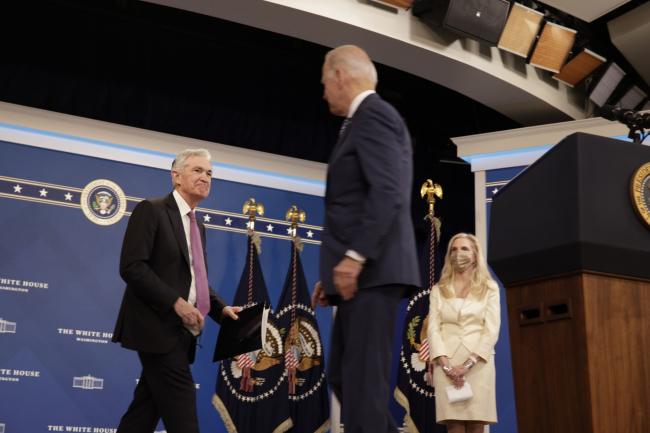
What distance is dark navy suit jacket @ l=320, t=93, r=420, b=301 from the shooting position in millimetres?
2156

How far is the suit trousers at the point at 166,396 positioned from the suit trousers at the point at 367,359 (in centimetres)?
99

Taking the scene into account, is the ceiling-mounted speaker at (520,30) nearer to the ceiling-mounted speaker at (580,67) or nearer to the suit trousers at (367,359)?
the ceiling-mounted speaker at (580,67)

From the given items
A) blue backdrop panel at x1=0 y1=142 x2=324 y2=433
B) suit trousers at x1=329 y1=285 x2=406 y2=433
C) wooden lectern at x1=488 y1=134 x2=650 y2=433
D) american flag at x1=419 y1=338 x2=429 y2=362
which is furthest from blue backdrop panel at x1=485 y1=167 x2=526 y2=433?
suit trousers at x1=329 y1=285 x2=406 y2=433

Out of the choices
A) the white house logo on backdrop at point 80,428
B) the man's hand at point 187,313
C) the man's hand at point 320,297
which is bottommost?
the white house logo on backdrop at point 80,428

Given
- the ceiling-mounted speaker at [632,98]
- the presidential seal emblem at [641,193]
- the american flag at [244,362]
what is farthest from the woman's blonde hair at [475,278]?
the ceiling-mounted speaker at [632,98]

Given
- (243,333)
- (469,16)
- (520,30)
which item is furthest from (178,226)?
(520,30)

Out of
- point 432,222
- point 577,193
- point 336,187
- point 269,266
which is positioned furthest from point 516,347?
point 269,266

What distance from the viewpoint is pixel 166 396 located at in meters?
2.96

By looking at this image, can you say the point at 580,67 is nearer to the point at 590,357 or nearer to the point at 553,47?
the point at 553,47

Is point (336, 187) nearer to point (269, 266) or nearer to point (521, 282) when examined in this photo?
point (521, 282)

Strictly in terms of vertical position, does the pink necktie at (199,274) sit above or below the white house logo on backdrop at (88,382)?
above

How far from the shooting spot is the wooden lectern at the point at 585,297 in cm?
213

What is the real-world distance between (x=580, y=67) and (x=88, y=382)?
4250 millimetres

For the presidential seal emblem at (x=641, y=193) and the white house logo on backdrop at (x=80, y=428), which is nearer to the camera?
the presidential seal emblem at (x=641, y=193)
